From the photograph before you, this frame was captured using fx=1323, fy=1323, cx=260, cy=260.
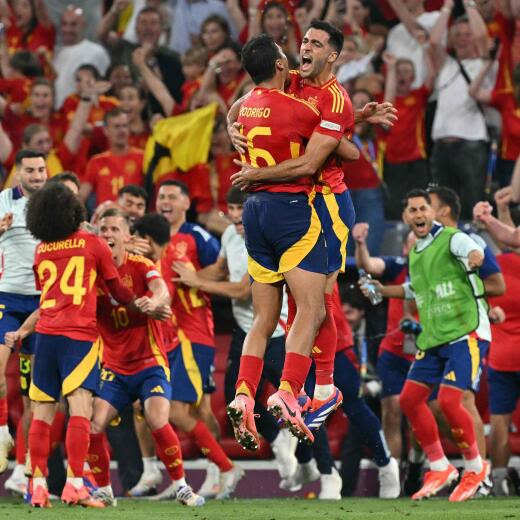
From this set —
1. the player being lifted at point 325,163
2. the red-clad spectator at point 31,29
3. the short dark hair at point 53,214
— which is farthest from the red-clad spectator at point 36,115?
the player being lifted at point 325,163

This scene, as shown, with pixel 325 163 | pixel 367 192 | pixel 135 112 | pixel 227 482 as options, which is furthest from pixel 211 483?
pixel 325 163

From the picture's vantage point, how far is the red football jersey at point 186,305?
1195cm

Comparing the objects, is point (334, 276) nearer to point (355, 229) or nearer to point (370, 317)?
point (355, 229)

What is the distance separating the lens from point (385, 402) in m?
12.4

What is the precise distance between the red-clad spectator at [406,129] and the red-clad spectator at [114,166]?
272 cm

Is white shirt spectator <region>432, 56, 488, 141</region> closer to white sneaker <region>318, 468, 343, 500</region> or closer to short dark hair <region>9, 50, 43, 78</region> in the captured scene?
white sneaker <region>318, 468, 343, 500</region>

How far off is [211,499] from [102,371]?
1770mm

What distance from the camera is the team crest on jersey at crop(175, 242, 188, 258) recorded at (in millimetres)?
12023

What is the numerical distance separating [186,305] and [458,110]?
3821mm

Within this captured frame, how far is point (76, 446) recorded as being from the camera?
31.0 ft

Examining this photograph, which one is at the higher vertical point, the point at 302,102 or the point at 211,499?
A: the point at 302,102

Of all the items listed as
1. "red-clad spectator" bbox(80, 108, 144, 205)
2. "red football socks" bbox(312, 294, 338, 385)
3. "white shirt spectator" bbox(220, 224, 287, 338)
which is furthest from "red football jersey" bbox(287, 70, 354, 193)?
"red-clad spectator" bbox(80, 108, 144, 205)

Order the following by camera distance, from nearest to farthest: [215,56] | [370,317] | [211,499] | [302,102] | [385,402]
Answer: [302,102], [211,499], [385,402], [370,317], [215,56]

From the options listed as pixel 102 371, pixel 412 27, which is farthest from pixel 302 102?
pixel 412 27
